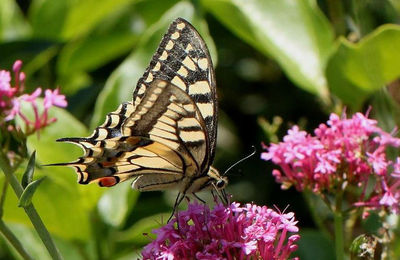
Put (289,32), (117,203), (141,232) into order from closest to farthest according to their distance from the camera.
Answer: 1. (141,232)
2. (117,203)
3. (289,32)

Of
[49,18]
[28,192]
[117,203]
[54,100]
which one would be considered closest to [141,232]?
[117,203]

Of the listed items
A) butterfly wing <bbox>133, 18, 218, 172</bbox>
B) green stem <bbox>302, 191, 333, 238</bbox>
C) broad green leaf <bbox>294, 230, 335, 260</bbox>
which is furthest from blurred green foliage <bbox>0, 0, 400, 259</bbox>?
butterfly wing <bbox>133, 18, 218, 172</bbox>

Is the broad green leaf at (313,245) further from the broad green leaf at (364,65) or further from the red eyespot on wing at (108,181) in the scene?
the red eyespot on wing at (108,181)

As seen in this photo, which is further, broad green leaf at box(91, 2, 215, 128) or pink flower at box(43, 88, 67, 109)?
broad green leaf at box(91, 2, 215, 128)

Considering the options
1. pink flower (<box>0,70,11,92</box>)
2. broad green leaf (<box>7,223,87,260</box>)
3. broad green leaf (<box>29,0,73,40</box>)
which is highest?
broad green leaf (<box>29,0,73,40</box>)

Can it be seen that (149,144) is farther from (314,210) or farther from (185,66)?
(314,210)

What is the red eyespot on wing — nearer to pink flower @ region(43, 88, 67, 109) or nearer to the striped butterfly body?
the striped butterfly body

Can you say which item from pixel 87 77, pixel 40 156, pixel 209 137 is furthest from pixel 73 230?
pixel 87 77
